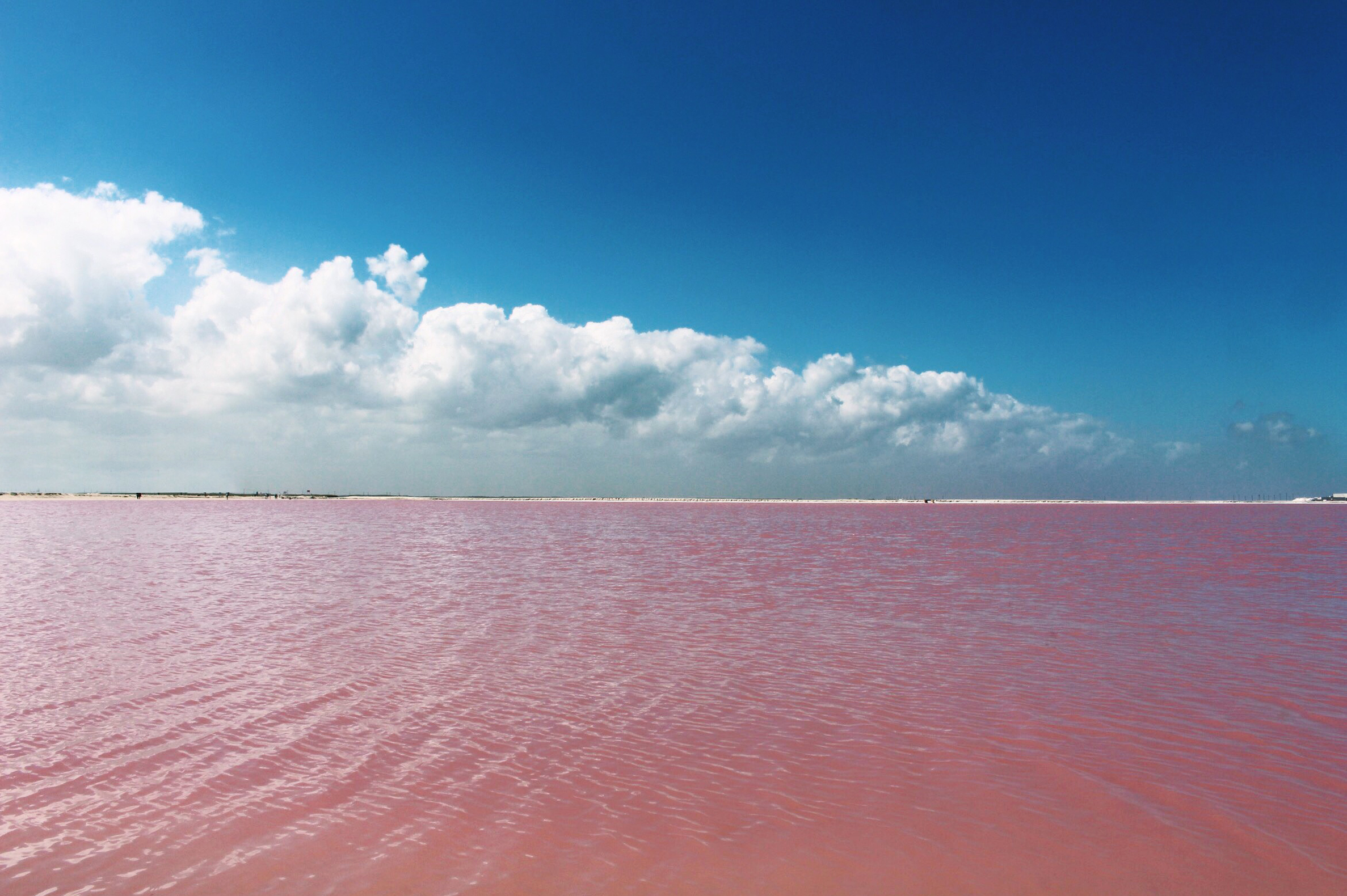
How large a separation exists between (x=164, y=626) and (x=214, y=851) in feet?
35.3

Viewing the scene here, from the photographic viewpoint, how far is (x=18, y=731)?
27.2 feet

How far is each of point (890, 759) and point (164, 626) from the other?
46.9 ft

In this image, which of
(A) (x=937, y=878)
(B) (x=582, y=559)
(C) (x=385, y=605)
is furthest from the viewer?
(B) (x=582, y=559)

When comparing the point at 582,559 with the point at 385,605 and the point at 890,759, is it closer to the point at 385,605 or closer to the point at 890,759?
Result: the point at 385,605

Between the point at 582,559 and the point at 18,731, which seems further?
the point at 582,559

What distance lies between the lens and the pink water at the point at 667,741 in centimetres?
554

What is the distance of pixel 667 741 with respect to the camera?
320 inches

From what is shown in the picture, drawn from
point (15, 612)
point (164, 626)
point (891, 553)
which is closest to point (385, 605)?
point (164, 626)

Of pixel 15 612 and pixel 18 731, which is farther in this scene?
pixel 15 612

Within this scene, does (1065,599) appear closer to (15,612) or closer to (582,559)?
(582,559)

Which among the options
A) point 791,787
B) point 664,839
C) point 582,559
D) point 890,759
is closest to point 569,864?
point 664,839

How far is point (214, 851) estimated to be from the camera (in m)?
5.66

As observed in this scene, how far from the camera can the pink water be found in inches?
218

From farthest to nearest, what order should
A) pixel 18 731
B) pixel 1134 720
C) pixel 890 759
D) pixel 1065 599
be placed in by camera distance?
1. pixel 1065 599
2. pixel 1134 720
3. pixel 18 731
4. pixel 890 759
